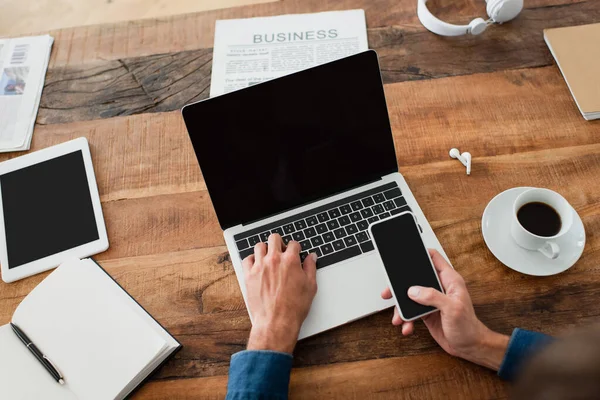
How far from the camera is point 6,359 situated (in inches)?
34.4

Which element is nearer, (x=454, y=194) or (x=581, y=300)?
(x=581, y=300)

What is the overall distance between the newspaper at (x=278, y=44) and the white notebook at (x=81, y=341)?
497mm

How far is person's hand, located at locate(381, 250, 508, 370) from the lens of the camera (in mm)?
803

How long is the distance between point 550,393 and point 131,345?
652 mm

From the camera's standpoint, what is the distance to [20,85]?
3.98 ft

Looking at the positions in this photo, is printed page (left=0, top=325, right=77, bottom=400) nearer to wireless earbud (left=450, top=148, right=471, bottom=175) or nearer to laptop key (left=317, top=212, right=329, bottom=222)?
laptop key (left=317, top=212, right=329, bottom=222)

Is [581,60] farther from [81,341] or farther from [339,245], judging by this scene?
[81,341]

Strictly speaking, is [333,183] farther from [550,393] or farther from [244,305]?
[550,393]

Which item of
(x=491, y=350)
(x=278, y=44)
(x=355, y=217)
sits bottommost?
(x=491, y=350)

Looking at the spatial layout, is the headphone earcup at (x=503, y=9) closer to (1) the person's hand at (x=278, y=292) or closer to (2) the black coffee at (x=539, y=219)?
(2) the black coffee at (x=539, y=219)

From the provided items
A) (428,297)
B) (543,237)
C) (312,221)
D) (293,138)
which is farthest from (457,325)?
(293,138)

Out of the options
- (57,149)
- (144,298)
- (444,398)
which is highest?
(57,149)

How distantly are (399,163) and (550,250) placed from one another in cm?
33

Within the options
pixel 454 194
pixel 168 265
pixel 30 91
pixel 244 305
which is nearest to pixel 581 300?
→ pixel 454 194
